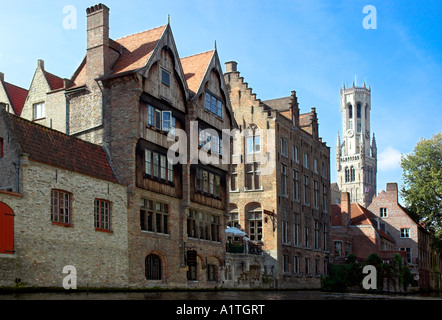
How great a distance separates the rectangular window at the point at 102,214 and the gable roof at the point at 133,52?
7.20 meters

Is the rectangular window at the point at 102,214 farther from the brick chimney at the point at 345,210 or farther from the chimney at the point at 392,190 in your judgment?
the chimney at the point at 392,190

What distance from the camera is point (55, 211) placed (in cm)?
2523

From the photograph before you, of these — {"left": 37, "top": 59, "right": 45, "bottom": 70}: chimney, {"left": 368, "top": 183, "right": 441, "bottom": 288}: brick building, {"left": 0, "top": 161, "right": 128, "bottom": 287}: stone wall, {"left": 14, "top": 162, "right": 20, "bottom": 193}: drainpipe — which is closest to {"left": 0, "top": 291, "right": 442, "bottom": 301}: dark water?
{"left": 0, "top": 161, "right": 128, "bottom": 287}: stone wall

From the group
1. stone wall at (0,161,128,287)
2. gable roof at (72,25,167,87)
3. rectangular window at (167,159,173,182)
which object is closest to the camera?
stone wall at (0,161,128,287)

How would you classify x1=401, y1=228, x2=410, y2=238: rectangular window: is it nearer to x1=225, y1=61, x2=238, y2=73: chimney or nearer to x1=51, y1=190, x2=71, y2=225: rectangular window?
x1=225, y1=61, x2=238, y2=73: chimney

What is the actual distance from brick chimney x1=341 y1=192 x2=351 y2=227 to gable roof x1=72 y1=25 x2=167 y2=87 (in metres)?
37.8

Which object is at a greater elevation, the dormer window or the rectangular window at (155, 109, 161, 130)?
the dormer window

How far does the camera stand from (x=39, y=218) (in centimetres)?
2406

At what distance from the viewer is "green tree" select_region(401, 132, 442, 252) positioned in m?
61.5

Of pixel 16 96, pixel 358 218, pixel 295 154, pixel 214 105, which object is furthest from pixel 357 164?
pixel 16 96

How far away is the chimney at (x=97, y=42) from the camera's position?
32.3m

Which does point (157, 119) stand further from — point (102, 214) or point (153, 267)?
point (153, 267)

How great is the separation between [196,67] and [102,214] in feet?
45.0

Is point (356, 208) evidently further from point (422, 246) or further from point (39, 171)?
point (39, 171)
